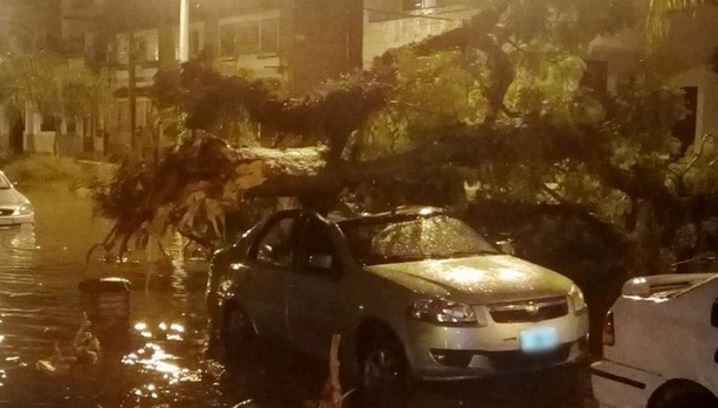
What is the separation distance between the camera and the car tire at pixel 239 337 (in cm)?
1069

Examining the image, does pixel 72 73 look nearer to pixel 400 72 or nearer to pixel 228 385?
pixel 400 72

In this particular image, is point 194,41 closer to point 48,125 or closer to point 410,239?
point 48,125

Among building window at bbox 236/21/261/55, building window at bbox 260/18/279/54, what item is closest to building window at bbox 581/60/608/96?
building window at bbox 260/18/279/54

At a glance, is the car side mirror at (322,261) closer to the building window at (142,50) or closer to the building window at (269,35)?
the building window at (269,35)

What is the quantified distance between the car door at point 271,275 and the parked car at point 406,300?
0.04 feet

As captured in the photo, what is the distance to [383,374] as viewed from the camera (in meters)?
8.52

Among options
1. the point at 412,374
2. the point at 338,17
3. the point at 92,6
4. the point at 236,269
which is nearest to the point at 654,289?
the point at 412,374

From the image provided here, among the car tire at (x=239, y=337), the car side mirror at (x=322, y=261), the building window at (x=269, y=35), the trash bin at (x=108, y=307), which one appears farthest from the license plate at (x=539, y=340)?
the building window at (x=269, y=35)

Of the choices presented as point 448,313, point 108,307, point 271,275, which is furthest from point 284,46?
point 448,313

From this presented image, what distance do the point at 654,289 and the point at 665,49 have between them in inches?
383

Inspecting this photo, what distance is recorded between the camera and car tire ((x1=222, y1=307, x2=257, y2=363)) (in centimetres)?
1069

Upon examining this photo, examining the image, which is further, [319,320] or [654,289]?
[319,320]

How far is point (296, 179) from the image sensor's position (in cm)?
1281

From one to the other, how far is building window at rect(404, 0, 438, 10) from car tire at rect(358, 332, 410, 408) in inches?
735
